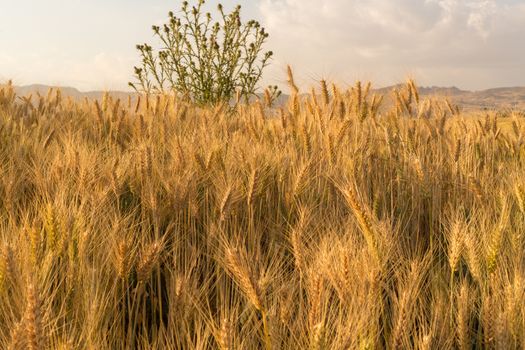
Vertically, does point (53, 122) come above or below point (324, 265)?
above

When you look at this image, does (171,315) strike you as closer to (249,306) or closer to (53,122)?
(249,306)

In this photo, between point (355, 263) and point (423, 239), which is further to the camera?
point (423, 239)

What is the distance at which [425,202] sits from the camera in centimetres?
247

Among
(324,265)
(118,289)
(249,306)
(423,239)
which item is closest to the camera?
(324,265)

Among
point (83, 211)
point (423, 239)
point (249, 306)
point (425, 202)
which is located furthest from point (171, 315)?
point (425, 202)

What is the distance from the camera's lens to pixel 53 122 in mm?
3479

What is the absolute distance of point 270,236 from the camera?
1998 millimetres

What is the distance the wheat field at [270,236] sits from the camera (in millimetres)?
1185

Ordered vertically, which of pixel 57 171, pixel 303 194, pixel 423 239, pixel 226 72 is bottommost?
pixel 423 239

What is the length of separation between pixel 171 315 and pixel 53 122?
2610mm

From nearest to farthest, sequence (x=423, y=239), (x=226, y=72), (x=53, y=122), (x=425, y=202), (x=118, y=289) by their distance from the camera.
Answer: (x=118, y=289), (x=423, y=239), (x=425, y=202), (x=53, y=122), (x=226, y=72)

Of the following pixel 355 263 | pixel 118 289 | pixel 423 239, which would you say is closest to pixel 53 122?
A: pixel 118 289

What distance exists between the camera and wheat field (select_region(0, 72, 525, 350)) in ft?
3.89

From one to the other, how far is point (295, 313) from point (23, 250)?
74 centimetres
